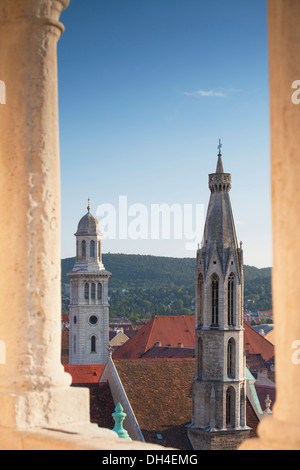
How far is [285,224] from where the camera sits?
3.95 m

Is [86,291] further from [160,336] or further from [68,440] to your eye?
[68,440]

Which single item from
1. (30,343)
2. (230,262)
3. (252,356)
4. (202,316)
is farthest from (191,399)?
(252,356)

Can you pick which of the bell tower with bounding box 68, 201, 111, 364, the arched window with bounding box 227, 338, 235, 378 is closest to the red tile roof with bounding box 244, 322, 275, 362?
the bell tower with bounding box 68, 201, 111, 364

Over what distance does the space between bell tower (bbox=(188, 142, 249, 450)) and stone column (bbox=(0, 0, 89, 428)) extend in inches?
1104

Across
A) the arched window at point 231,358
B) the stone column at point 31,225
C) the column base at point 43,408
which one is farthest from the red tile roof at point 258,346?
the stone column at point 31,225

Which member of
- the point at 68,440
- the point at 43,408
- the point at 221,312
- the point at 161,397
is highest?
the point at 221,312

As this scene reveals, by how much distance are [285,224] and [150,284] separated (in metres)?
144

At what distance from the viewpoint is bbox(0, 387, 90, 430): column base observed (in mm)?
5035

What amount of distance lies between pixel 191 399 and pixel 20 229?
28.0 meters

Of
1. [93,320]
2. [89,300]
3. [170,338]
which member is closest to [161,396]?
[170,338]

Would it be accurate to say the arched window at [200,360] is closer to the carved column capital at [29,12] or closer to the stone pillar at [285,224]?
the carved column capital at [29,12]

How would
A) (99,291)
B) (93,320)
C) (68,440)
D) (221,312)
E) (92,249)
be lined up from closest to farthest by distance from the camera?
(68,440) < (221,312) < (92,249) < (99,291) < (93,320)

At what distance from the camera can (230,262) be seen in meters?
33.8
